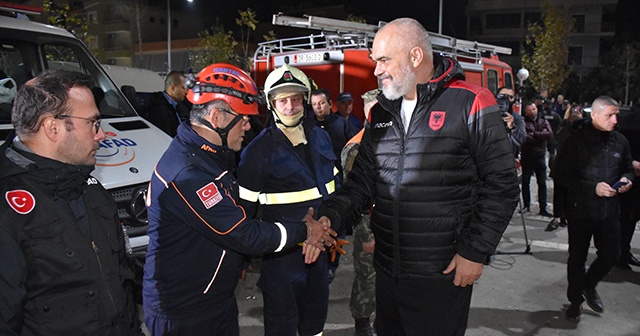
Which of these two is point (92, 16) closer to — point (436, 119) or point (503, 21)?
point (503, 21)

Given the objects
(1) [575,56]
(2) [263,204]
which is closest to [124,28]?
(1) [575,56]

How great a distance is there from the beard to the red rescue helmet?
78 cm

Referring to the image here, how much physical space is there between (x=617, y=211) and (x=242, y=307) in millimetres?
3743

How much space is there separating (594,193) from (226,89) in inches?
141

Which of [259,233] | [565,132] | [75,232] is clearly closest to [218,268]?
[259,233]

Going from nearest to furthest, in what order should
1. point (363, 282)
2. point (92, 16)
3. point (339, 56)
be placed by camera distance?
point (363, 282), point (339, 56), point (92, 16)

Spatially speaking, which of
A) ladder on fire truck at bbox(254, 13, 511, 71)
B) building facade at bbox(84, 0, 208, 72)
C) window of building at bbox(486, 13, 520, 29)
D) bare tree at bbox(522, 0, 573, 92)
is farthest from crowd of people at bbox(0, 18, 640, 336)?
window of building at bbox(486, 13, 520, 29)

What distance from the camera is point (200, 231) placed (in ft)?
7.54

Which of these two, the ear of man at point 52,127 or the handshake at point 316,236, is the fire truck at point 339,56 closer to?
the handshake at point 316,236

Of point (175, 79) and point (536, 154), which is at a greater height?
point (175, 79)

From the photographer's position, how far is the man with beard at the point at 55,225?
1567mm

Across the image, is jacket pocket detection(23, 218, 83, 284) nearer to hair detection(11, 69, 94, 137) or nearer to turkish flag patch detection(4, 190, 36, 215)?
turkish flag patch detection(4, 190, 36, 215)

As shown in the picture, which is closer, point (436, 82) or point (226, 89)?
point (436, 82)

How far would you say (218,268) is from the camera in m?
2.43
